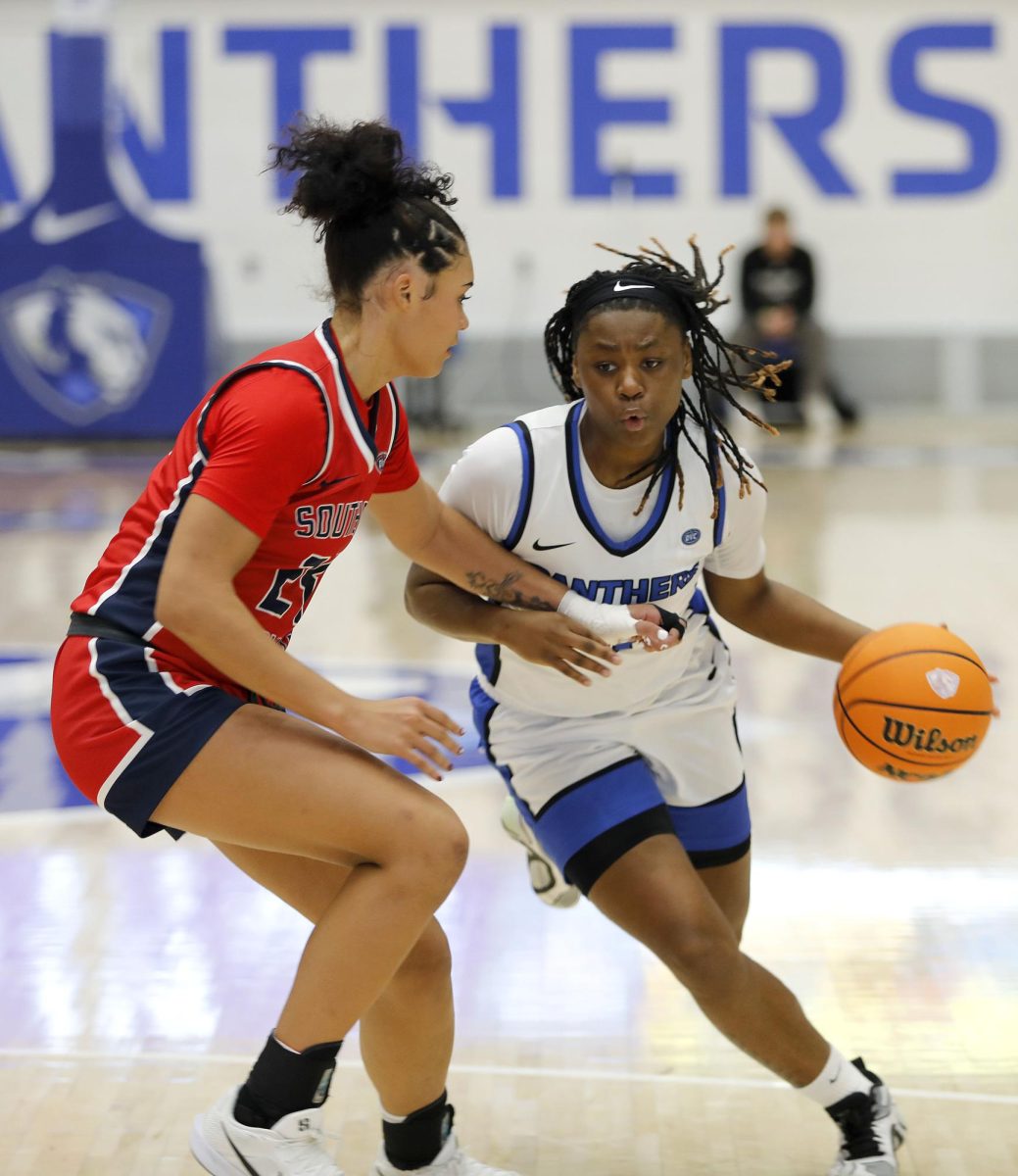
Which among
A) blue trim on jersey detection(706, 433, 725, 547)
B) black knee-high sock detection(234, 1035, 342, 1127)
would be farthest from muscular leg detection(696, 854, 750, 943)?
black knee-high sock detection(234, 1035, 342, 1127)

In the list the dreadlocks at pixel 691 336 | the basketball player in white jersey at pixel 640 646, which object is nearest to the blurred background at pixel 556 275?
the basketball player in white jersey at pixel 640 646

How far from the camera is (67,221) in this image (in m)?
13.3

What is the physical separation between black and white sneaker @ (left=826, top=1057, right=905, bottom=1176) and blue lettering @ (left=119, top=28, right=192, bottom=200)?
14.0m

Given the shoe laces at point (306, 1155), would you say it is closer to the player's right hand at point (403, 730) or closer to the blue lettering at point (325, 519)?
the player's right hand at point (403, 730)

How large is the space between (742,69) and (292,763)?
46.5ft

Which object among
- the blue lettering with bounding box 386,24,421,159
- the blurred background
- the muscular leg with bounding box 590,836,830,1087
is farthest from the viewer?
the blue lettering with bounding box 386,24,421,159

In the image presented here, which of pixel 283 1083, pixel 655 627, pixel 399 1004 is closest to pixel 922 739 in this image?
pixel 655 627

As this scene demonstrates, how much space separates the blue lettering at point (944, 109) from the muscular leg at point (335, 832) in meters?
14.2

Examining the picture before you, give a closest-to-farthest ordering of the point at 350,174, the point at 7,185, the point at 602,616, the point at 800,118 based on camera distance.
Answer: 1. the point at 350,174
2. the point at 602,616
3. the point at 7,185
4. the point at 800,118

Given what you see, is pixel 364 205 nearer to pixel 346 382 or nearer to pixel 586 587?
pixel 346 382

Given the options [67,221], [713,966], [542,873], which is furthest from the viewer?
[67,221]

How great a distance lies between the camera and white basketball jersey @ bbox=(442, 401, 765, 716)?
302 cm

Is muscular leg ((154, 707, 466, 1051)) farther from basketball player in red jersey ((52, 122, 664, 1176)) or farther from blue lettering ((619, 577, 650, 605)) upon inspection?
blue lettering ((619, 577, 650, 605))

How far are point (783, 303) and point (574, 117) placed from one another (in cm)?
274
